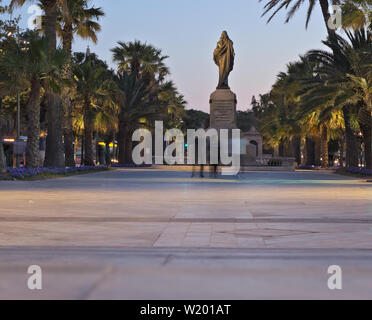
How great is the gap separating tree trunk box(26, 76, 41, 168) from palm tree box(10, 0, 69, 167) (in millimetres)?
632

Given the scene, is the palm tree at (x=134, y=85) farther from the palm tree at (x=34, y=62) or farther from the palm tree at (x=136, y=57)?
the palm tree at (x=34, y=62)

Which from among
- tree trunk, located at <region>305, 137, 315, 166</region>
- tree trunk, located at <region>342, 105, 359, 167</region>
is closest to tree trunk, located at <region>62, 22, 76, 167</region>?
tree trunk, located at <region>342, 105, 359, 167</region>

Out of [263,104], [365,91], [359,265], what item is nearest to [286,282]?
[359,265]

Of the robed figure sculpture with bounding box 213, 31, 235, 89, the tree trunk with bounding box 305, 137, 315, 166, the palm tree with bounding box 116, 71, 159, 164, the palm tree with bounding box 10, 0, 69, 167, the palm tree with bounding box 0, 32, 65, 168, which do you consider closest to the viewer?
the palm tree with bounding box 0, 32, 65, 168

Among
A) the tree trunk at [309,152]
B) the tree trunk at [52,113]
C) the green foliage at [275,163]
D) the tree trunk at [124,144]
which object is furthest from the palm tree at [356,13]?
the tree trunk at [309,152]

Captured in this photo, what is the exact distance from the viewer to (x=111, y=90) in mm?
40250

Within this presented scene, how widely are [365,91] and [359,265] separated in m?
24.8

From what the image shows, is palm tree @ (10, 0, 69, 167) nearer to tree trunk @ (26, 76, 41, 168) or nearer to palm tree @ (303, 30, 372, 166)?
tree trunk @ (26, 76, 41, 168)

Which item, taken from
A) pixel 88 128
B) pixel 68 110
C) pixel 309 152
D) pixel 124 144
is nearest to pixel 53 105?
pixel 68 110

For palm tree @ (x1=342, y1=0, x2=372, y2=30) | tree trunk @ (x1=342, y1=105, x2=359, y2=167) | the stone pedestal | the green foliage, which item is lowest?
the green foliage

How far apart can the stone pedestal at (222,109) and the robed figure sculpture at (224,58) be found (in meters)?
0.90

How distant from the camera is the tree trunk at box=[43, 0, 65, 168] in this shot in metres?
29.9

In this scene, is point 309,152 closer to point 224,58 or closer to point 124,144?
point 124,144

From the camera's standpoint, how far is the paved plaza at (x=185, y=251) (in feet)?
17.6
